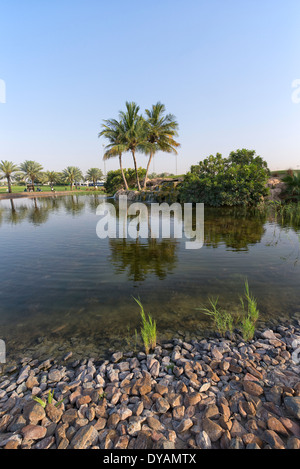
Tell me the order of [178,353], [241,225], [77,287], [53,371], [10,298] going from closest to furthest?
1. [53,371]
2. [178,353]
3. [10,298]
4. [77,287]
5. [241,225]

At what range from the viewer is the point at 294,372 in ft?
9.48

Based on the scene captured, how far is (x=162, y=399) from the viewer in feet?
8.33

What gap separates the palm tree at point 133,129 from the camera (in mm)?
36875

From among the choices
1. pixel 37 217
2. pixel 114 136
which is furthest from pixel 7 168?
pixel 37 217

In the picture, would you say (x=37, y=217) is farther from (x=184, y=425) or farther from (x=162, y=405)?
(x=184, y=425)

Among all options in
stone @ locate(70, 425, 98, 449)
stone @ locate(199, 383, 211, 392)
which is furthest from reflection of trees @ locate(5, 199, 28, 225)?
stone @ locate(199, 383, 211, 392)

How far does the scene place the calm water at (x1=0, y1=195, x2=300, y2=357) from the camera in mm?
4098

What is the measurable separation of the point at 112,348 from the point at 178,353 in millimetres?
1140

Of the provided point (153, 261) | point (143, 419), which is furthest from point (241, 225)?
point (143, 419)

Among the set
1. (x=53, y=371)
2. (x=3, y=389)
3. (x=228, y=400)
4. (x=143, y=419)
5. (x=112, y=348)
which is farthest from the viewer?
(x=112, y=348)

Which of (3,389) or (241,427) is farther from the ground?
(241,427)

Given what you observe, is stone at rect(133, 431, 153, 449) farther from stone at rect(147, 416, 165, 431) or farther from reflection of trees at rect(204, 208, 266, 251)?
reflection of trees at rect(204, 208, 266, 251)

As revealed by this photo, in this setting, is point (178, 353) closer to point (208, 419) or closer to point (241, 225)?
point (208, 419)

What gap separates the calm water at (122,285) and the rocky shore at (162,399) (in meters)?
0.56
